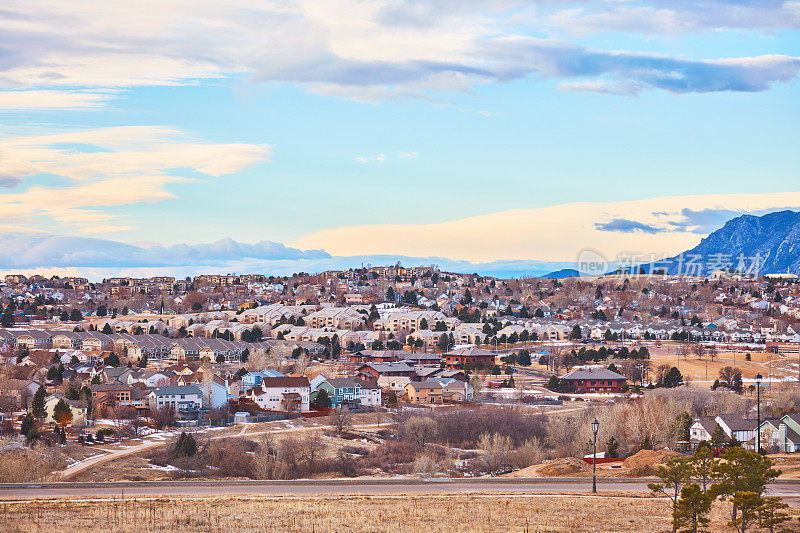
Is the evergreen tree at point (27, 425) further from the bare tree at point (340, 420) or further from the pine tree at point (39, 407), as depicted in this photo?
the bare tree at point (340, 420)

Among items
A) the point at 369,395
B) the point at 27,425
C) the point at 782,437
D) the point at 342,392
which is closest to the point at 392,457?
the point at 782,437

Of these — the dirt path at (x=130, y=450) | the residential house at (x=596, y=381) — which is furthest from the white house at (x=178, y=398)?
the residential house at (x=596, y=381)

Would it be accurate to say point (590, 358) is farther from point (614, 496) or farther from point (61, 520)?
point (61, 520)

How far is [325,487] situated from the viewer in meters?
28.5

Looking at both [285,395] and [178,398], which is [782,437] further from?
[178,398]

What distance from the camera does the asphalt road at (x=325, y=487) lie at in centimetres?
2669

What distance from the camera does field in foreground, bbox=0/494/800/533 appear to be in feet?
74.0

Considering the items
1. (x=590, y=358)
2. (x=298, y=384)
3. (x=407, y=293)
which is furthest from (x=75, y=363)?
(x=407, y=293)

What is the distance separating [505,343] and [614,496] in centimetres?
7788

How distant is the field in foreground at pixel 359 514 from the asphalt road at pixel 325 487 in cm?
137

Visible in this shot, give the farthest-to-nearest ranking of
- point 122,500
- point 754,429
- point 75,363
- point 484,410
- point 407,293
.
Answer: point 407,293
point 75,363
point 484,410
point 754,429
point 122,500

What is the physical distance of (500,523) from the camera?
904 inches

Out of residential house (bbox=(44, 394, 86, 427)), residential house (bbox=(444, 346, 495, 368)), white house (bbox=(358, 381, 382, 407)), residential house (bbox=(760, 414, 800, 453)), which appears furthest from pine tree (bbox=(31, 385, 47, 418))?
residential house (bbox=(444, 346, 495, 368))

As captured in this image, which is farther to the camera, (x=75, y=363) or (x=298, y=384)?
(x=75, y=363)
